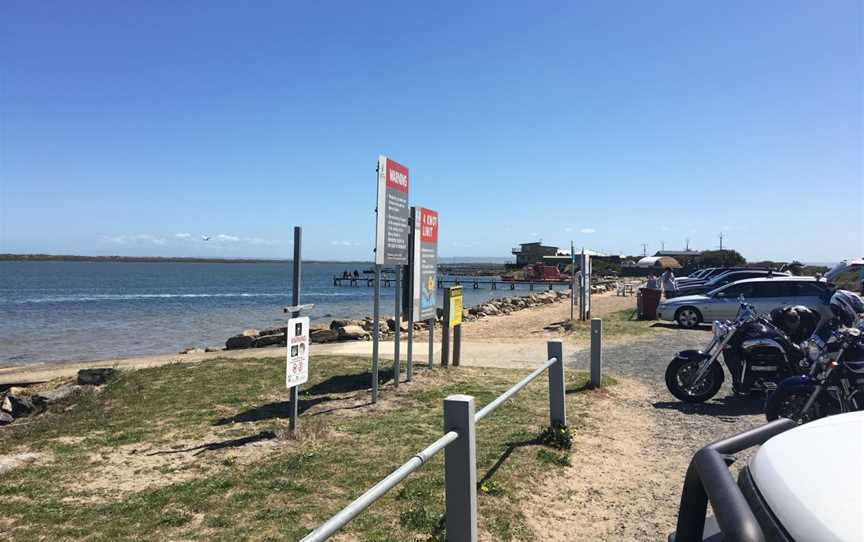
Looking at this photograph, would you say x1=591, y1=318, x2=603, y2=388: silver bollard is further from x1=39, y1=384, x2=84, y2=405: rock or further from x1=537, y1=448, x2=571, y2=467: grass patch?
x1=39, y1=384, x2=84, y2=405: rock

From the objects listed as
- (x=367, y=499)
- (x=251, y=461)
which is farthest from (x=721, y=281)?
(x=367, y=499)

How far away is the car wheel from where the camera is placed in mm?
16891

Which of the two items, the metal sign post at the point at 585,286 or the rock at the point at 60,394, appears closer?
the rock at the point at 60,394

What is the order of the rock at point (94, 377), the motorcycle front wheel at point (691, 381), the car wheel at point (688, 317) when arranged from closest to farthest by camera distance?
the motorcycle front wheel at point (691, 381)
the rock at point (94, 377)
the car wheel at point (688, 317)

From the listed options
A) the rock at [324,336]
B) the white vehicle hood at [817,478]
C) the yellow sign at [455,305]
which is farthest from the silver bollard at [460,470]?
the rock at [324,336]

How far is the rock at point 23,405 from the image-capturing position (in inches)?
345

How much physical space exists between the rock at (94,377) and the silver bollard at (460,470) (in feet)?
27.6

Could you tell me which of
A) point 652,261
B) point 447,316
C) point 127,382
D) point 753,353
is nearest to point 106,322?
point 127,382

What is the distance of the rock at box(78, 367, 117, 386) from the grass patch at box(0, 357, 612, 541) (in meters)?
0.86

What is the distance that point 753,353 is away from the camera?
745 cm

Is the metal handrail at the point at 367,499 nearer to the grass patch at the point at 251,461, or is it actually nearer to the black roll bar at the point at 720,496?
the black roll bar at the point at 720,496

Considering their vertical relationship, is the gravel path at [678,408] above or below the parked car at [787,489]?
below

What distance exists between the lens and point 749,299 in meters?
16.0

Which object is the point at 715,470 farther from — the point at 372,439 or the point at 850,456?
the point at 372,439
